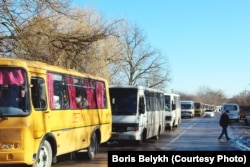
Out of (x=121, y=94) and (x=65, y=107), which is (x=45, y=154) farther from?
(x=121, y=94)

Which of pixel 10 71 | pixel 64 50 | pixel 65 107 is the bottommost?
pixel 65 107

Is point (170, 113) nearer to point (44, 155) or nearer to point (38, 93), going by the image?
point (44, 155)

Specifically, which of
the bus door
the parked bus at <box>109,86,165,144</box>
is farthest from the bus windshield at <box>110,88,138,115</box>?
the bus door

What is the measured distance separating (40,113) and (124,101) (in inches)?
366

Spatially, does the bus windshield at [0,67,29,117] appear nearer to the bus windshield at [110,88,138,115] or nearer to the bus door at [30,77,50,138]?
the bus door at [30,77,50,138]

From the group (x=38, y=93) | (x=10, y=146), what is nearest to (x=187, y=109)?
(x=38, y=93)

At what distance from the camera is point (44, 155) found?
12.0 metres

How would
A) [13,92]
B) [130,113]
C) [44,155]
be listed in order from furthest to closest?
[130,113]
[44,155]
[13,92]

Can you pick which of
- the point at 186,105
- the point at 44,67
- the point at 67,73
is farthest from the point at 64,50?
the point at 186,105

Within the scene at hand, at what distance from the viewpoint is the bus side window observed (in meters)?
11.4

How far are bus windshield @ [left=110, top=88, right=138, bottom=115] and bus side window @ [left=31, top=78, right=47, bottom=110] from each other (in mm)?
8680

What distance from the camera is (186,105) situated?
6906 cm

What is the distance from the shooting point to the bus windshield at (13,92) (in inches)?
429

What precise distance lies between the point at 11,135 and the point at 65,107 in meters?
3.15
